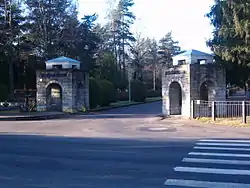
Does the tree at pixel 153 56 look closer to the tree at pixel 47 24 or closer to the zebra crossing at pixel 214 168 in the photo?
the tree at pixel 47 24

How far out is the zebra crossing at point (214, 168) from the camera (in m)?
7.38

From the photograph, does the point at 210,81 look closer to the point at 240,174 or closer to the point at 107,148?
the point at 107,148

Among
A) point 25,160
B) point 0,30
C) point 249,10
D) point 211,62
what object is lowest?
point 25,160

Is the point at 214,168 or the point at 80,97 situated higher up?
the point at 80,97

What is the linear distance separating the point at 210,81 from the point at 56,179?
66.9ft

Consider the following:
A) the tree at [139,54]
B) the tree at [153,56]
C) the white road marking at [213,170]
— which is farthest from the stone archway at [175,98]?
the tree at [153,56]

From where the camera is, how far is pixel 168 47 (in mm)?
100500

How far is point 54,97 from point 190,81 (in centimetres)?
1486

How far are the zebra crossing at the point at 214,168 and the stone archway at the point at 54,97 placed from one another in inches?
920

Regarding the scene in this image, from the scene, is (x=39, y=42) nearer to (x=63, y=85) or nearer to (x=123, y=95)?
(x=123, y=95)

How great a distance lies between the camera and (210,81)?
26844 mm

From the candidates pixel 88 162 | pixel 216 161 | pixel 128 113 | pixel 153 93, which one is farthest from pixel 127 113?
pixel 153 93

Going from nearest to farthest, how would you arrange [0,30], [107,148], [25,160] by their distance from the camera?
[25,160], [107,148], [0,30]

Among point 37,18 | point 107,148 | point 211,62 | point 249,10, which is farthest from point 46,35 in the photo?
point 107,148
